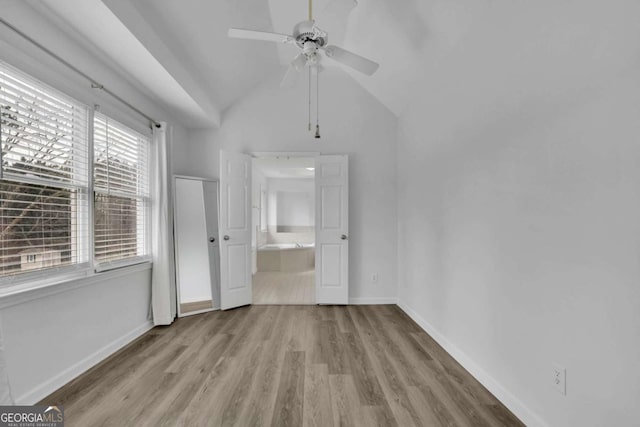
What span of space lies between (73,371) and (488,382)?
299cm

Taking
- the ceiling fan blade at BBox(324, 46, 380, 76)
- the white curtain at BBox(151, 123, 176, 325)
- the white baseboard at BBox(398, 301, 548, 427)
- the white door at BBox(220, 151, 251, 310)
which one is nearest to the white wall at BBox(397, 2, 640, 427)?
the white baseboard at BBox(398, 301, 548, 427)

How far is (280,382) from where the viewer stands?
194 cm

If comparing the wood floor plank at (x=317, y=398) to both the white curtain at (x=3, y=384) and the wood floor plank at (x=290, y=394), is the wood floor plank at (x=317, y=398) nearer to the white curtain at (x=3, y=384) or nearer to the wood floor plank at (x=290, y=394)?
the wood floor plank at (x=290, y=394)

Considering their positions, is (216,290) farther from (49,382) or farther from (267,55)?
(267,55)

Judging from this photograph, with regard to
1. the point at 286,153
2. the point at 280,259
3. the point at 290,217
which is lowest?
the point at 280,259

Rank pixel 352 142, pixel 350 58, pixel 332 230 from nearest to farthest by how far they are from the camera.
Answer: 1. pixel 350 58
2. pixel 332 230
3. pixel 352 142

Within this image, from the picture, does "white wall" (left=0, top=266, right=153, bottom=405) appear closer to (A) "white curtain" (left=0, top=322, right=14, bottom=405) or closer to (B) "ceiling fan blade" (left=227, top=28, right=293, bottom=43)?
(A) "white curtain" (left=0, top=322, right=14, bottom=405)

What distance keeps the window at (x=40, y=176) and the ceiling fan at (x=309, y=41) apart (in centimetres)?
135

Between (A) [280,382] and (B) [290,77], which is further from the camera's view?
(B) [290,77]

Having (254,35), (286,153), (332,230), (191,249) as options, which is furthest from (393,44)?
(191,249)

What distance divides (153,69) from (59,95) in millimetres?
748

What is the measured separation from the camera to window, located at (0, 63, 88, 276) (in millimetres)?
1618

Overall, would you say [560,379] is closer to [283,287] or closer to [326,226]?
[326,226]

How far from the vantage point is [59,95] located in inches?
75.8
